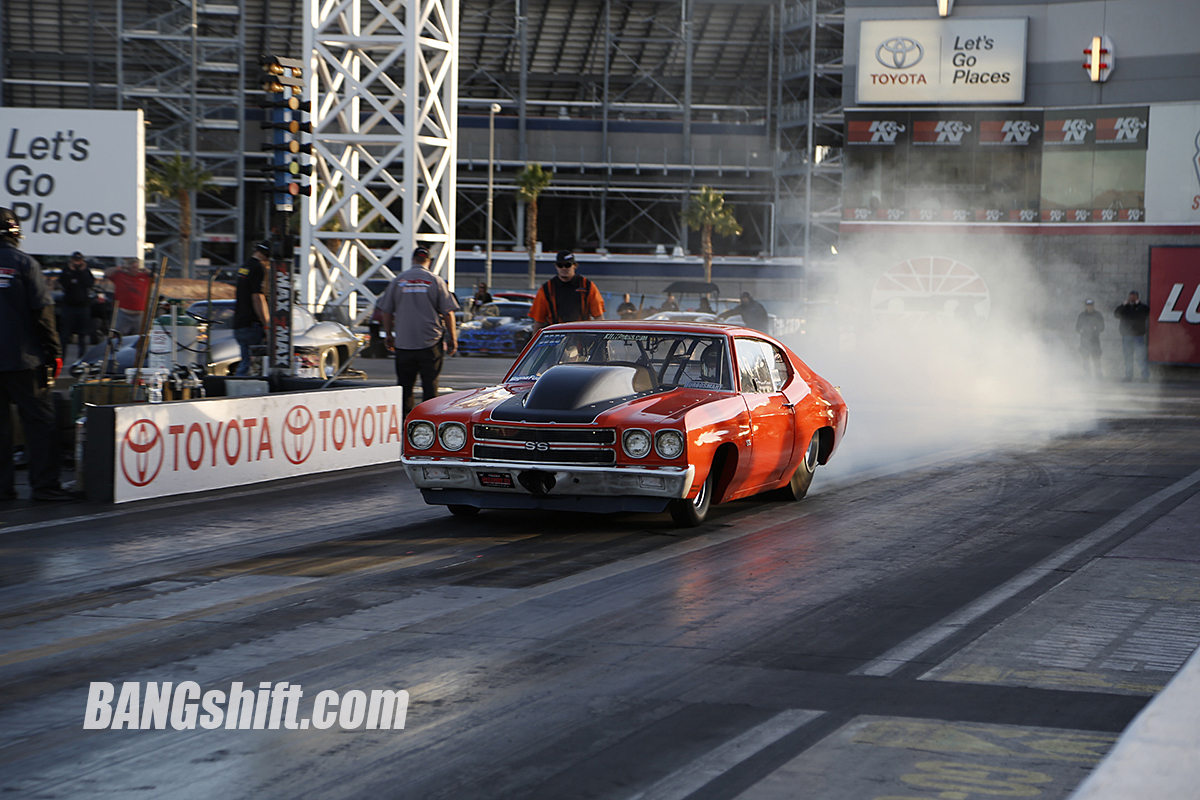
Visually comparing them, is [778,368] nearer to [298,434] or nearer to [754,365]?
[754,365]

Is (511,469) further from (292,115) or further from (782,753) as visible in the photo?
(292,115)

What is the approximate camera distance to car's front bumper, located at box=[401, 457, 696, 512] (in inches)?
311

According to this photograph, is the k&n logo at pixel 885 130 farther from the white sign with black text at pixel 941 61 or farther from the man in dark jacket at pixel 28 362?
the man in dark jacket at pixel 28 362

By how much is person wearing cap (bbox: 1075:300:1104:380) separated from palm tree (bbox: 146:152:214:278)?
34.4m

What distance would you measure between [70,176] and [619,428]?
6.33m

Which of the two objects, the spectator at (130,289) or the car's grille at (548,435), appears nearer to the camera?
the car's grille at (548,435)

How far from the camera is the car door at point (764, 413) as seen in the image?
28.8 feet

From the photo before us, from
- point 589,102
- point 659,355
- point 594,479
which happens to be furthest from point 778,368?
point 589,102

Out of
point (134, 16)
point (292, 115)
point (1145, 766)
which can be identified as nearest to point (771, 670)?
point (1145, 766)

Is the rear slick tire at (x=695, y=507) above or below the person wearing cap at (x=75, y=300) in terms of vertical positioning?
below

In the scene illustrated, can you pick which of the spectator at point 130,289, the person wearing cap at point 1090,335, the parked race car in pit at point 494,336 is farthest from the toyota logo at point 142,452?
the parked race car in pit at point 494,336

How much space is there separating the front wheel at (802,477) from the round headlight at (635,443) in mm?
2123

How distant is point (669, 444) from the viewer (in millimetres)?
7875

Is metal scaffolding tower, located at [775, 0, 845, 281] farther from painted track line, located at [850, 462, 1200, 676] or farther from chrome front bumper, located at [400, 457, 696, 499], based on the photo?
chrome front bumper, located at [400, 457, 696, 499]
